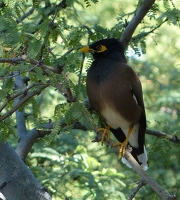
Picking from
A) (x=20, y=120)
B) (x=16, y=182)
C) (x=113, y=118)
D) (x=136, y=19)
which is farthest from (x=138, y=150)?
(x=16, y=182)

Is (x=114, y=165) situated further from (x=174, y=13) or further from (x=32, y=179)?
(x=32, y=179)

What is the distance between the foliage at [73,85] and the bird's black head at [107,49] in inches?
6.8

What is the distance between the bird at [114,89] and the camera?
17.4ft

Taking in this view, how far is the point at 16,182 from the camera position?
13.7ft

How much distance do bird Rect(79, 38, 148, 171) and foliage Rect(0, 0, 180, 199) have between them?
0.15 meters

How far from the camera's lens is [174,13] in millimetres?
5410

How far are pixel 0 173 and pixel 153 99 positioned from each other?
15.8 feet

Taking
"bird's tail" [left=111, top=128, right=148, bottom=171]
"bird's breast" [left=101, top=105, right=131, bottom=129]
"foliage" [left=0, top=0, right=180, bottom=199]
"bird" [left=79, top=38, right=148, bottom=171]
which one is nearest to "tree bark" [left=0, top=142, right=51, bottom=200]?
"foliage" [left=0, top=0, right=180, bottom=199]

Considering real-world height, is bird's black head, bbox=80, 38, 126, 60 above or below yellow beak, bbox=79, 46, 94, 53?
below

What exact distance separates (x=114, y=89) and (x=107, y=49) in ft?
1.67

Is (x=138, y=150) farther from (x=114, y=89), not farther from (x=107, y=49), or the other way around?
(x=107, y=49)

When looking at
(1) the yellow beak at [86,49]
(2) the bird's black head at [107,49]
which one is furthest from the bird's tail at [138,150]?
(1) the yellow beak at [86,49]

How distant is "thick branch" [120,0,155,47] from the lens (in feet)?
17.0

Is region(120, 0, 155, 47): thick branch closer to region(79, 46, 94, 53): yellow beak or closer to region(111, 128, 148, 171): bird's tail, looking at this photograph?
region(79, 46, 94, 53): yellow beak
